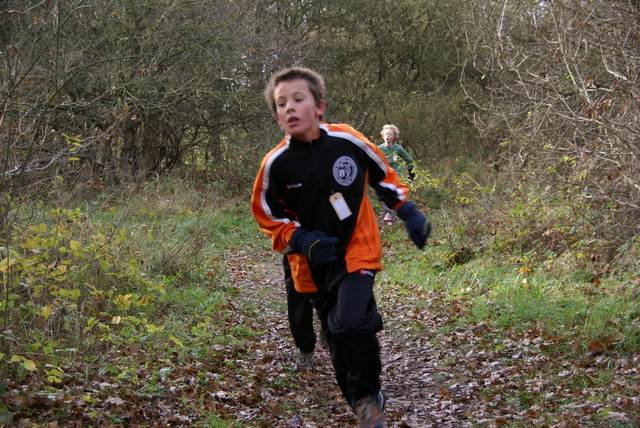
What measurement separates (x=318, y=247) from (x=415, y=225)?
0.73m

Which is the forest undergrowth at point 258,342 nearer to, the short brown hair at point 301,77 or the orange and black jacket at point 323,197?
the orange and black jacket at point 323,197

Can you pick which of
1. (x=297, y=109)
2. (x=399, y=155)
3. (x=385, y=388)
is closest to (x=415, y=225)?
(x=297, y=109)

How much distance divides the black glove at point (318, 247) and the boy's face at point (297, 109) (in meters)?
0.67

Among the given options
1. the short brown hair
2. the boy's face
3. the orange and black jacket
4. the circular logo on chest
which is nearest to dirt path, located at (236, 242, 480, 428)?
the orange and black jacket

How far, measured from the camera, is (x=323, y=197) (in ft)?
13.3

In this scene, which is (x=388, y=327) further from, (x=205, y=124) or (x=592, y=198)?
(x=205, y=124)

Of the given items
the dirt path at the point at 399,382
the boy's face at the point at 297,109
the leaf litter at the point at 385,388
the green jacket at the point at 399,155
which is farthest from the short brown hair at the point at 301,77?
the green jacket at the point at 399,155

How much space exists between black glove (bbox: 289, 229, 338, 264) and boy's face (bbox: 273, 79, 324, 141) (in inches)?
26.4

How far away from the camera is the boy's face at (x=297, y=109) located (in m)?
4.07

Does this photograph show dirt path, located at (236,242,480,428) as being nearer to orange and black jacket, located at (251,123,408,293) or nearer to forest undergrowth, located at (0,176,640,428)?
forest undergrowth, located at (0,176,640,428)

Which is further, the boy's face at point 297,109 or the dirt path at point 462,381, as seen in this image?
the dirt path at point 462,381

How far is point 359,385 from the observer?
3822mm

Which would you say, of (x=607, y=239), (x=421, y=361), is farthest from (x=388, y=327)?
(x=607, y=239)

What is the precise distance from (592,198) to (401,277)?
3268 mm
